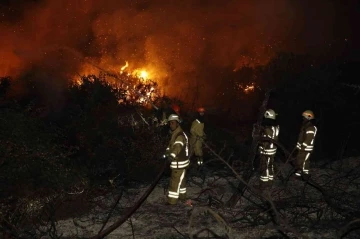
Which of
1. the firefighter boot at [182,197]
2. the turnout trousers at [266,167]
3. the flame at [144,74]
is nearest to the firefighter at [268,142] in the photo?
the turnout trousers at [266,167]

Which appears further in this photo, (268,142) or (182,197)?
(268,142)

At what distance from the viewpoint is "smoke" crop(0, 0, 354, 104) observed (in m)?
16.1

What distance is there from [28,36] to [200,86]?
848 centimetres

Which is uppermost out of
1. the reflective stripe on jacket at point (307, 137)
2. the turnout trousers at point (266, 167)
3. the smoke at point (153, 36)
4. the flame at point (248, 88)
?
the smoke at point (153, 36)

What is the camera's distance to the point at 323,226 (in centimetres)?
560

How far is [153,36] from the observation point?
18219 millimetres

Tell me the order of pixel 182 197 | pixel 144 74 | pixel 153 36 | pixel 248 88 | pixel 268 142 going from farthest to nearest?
pixel 153 36 → pixel 144 74 → pixel 248 88 → pixel 268 142 → pixel 182 197

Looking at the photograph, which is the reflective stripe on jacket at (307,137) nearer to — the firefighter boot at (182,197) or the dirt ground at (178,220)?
the dirt ground at (178,220)

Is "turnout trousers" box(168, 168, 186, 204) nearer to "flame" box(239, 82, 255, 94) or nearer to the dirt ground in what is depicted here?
the dirt ground

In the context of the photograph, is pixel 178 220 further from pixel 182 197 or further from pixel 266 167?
pixel 266 167

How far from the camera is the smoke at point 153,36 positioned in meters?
16.1

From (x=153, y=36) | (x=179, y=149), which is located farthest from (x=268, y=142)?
(x=153, y=36)

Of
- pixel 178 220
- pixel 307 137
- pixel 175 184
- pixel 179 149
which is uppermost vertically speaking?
pixel 307 137

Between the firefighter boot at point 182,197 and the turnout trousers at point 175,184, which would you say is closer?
the turnout trousers at point 175,184
